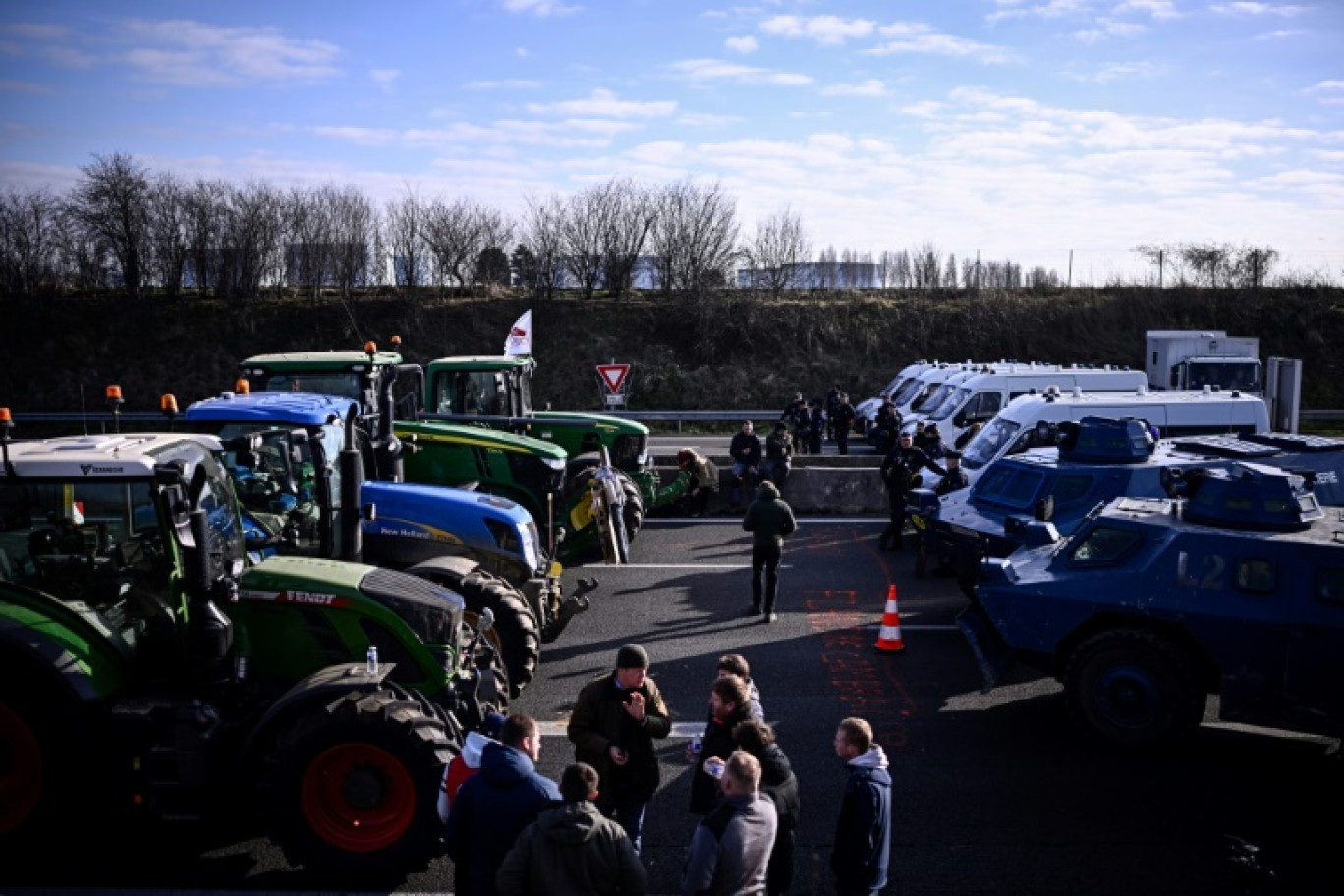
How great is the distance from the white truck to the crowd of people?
25.0 metres

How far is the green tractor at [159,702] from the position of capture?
6449 millimetres

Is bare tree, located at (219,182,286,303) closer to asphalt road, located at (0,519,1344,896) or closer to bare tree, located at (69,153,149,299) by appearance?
bare tree, located at (69,153,149,299)

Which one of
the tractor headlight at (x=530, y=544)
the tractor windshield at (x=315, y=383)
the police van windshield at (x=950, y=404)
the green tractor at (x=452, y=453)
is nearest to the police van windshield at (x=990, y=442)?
the police van windshield at (x=950, y=404)

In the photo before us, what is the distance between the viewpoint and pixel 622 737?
642cm

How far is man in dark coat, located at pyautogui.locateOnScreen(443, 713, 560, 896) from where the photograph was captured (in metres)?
5.17

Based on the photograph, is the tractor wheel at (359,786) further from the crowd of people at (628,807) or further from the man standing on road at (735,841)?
the man standing on road at (735,841)

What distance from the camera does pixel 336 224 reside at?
1470 inches

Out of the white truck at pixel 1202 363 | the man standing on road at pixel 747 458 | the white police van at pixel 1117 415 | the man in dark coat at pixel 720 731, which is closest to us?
the man in dark coat at pixel 720 731

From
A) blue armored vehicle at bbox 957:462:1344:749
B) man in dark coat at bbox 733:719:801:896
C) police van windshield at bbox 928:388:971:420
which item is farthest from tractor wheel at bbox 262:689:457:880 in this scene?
police van windshield at bbox 928:388:971:420

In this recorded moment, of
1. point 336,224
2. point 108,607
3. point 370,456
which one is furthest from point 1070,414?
point 336,224

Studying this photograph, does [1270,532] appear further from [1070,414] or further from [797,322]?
[797,322]

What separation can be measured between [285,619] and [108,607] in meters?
1.03

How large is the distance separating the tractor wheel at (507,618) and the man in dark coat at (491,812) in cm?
406

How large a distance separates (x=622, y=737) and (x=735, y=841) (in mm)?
1537
